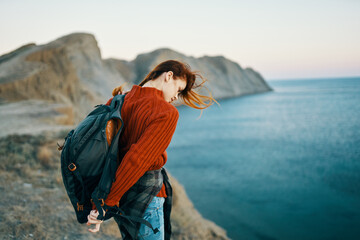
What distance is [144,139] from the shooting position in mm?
1295

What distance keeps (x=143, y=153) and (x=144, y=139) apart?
7 cm

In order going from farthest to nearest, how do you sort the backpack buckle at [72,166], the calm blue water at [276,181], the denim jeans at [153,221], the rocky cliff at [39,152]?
the calm blue water at [276,181] → the rocky cliff at [39,152] → the denim jeans at [153,221] → the backpack buckle at [72,166]

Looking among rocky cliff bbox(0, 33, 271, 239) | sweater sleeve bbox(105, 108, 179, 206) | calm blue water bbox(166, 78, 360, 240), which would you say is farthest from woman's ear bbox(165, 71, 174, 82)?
calm blue water bbox(166, 78, 360, 240)

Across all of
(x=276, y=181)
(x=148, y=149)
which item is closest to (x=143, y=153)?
(x=148, y=149)

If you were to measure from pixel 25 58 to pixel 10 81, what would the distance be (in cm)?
322

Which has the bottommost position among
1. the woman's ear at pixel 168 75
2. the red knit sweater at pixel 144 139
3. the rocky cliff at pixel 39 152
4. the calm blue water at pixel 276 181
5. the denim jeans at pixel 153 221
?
the calm blue water at pixel 276 181

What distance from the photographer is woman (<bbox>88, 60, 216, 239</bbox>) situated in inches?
51.2

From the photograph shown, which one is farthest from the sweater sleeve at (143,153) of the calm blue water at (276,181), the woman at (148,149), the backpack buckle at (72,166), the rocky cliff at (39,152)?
the calm blue water at (276,181)

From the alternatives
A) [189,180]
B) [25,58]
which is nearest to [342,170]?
[189,180]

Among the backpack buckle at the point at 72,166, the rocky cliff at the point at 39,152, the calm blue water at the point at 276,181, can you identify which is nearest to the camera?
the backpack buckle at the point at 72,166

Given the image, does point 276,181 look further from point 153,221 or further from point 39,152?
point 153,221

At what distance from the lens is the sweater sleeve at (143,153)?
1283 millimetres

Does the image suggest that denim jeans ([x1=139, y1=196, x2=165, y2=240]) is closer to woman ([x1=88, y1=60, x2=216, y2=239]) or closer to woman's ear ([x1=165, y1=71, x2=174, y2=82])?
woman ([x1=88, y1=60, x2=216, y2=239])

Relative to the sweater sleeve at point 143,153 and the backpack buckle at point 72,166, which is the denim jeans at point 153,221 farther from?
the backpack buckle at point 72,166
